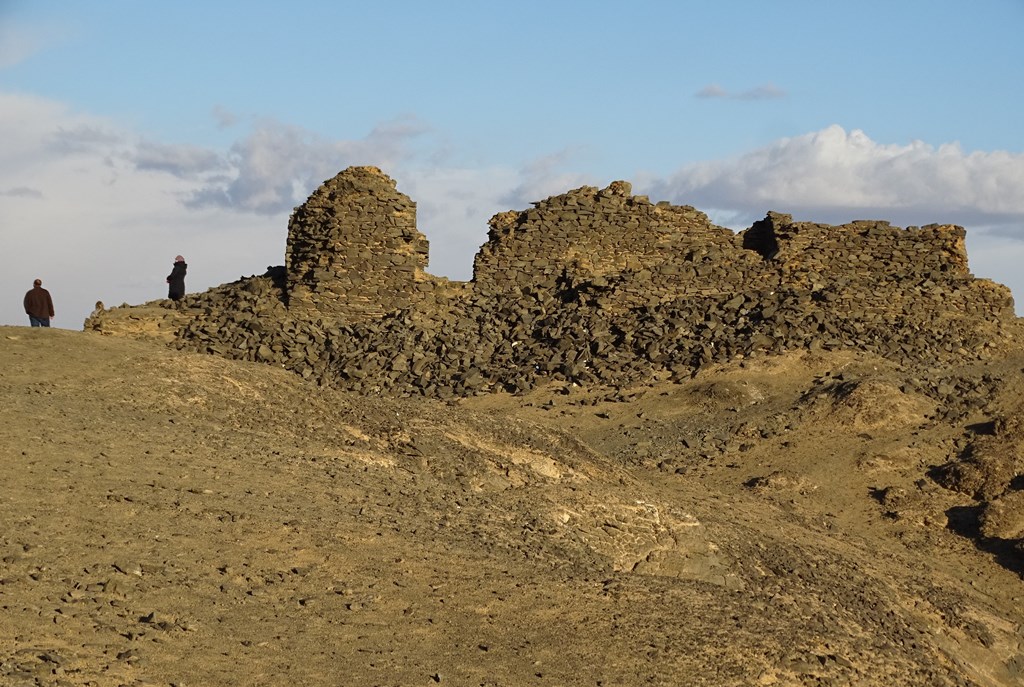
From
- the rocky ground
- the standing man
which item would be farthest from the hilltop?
the standing man

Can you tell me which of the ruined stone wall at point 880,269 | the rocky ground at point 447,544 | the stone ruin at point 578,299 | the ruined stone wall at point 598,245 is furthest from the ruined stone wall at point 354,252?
the rocky ground at point 447,544

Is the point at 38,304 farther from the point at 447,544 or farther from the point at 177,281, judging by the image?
the point at 447,544

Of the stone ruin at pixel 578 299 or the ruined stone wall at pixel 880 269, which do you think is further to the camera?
the ruined stone wall at pixel 880 269

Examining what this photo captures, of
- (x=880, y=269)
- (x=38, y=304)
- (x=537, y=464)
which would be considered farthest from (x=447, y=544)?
(x=880, y=269)

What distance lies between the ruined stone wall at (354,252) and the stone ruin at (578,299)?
0.03 meters

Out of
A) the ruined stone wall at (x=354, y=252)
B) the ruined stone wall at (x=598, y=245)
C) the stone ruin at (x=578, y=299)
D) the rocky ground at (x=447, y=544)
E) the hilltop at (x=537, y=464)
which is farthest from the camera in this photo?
the ruined stone wall at (x=598, y=245)

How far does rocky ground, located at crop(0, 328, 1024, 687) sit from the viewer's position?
7.64 metres

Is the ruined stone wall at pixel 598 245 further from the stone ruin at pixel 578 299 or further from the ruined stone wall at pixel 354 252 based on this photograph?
the ruined stone wall at pixel 354 252

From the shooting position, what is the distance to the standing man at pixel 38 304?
19.3 metres

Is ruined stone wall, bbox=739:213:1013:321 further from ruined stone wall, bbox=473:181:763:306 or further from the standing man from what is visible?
the standing man

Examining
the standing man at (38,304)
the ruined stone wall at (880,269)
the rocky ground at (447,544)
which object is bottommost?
the rocky ground at (447,544)

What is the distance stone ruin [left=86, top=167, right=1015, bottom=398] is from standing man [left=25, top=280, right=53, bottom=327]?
8.29 ft

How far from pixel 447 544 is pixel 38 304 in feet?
39.0

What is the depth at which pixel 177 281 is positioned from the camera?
78.4 feet
